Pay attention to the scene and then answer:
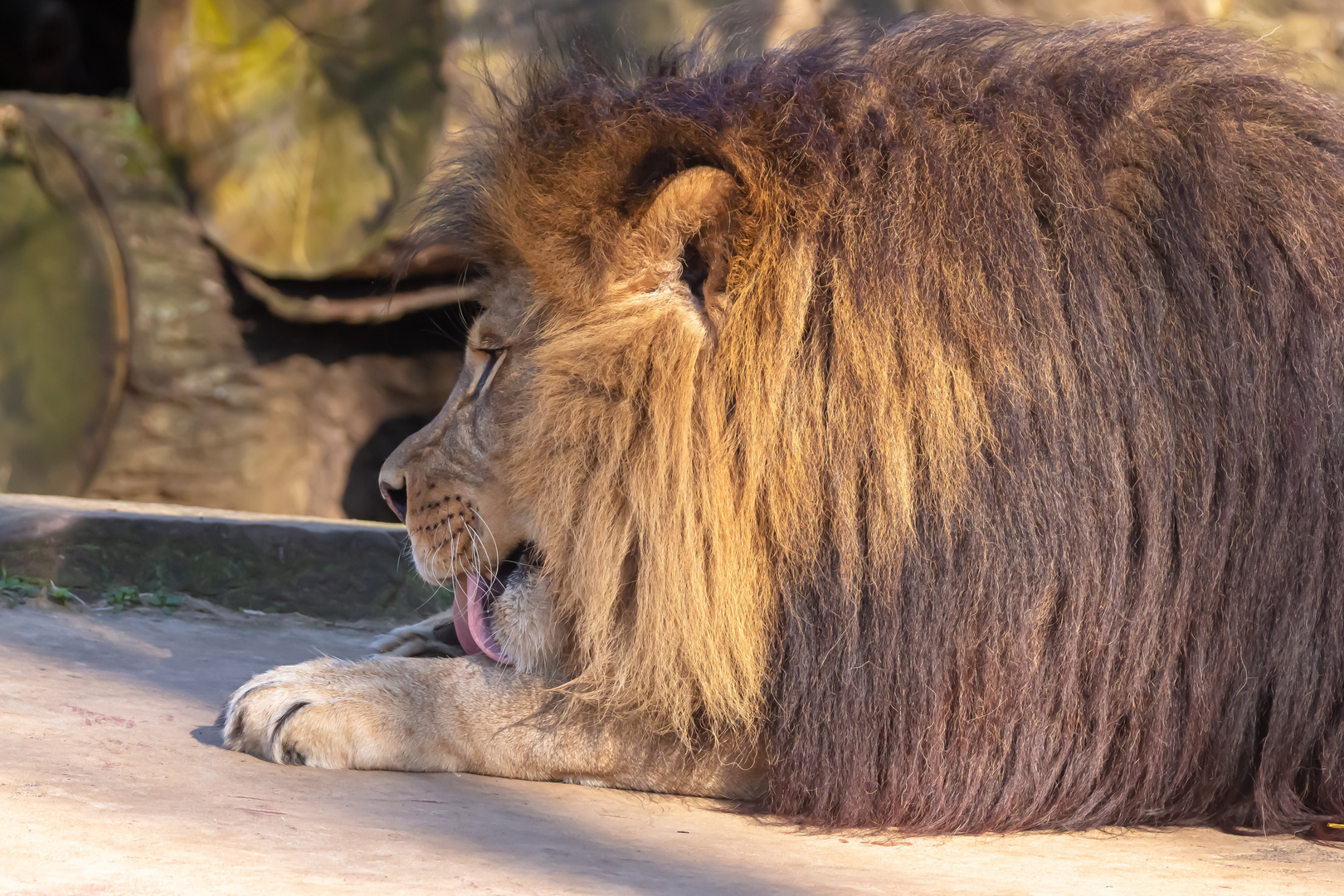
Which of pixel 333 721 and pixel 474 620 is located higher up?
pixel 474 620

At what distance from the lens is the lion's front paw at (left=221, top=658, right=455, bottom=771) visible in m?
2.36

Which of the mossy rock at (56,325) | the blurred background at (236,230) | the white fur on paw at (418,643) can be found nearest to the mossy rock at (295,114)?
the blurred background at (236,230)

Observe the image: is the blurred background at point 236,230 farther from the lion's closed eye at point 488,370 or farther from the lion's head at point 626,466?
the lion's head at point 626,466

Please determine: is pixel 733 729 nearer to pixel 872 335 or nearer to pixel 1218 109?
pixel 872 335

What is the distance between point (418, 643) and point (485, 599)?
0.39 metres

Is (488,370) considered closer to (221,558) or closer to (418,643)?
(418,643)

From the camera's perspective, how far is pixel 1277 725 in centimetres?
230

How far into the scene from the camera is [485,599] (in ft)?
8.98

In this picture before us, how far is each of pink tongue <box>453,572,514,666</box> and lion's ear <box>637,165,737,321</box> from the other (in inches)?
28.8

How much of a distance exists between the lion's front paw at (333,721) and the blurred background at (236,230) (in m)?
3.57

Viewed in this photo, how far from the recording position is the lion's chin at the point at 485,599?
8.65 feet

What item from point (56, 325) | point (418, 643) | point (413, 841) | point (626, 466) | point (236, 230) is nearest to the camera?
point (413, 841)

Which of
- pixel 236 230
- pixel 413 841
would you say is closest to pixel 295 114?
pixel 236 230

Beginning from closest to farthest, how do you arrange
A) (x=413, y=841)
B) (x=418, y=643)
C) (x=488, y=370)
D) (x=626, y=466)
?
1. (x=413, y=841)
2. (x=626, y=466)
3. (x=488, y=370)
4. (x=418, y=643)
